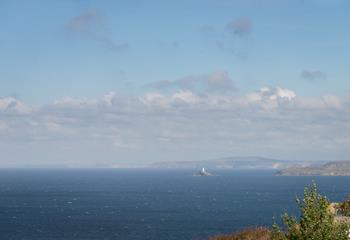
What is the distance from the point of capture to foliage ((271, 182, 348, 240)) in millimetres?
24688

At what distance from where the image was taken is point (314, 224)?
25203mm

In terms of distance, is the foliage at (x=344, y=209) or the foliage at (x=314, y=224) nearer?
the foliage at (x=314, y=224)

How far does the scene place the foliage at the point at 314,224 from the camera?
24.7 meters

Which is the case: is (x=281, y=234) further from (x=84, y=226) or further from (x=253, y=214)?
(x=253, y=214)

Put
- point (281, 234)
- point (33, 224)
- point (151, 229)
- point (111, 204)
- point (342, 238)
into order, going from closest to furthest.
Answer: point (342, 238) < point (281, 234) < point (151, 229) < point (33, 224) < point (111, 204)

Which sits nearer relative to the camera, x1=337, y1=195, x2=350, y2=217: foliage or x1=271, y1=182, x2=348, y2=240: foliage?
x1=271, y1=182, x2=348, y2=240: foliage

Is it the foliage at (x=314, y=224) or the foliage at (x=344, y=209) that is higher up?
the foliage at (x=314, y=224)

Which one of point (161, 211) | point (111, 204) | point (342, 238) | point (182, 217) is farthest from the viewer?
point (111, 204)

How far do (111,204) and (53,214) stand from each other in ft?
120

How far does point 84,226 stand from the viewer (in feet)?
439

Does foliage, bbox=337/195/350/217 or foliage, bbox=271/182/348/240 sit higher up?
foliage, bbox=271/182/348/240

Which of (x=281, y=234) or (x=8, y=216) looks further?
(x=8, y=216)

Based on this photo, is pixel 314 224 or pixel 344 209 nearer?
pixel 314 224

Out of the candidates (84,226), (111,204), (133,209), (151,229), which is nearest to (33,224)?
(84,226)
